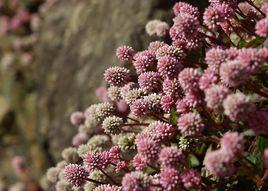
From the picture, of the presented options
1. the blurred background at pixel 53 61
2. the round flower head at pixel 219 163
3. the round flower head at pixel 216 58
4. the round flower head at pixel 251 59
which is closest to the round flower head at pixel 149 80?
the round flower head at pixel 216 58

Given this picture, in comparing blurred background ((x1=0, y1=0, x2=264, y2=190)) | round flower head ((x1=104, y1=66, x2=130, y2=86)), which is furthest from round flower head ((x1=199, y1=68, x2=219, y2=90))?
blurred background ((x1=0, y1=0, x2=264, y2=190))

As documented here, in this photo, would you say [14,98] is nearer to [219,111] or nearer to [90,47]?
[90,47]

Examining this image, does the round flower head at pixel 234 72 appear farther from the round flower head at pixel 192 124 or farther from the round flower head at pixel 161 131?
the round flower head at pixel 161 131

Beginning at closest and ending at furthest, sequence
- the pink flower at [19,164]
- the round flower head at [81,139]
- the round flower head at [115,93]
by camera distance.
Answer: the round flower head at [115,93]
the round flower head at [81,139]
the pink flower at [19,164]

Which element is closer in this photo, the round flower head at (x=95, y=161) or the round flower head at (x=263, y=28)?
the round flower head at (x=263, y=28)

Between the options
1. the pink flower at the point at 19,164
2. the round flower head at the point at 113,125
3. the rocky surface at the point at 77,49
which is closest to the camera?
the round flower head at the point at 113,125

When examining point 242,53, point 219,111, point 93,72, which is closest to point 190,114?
point 219,111
